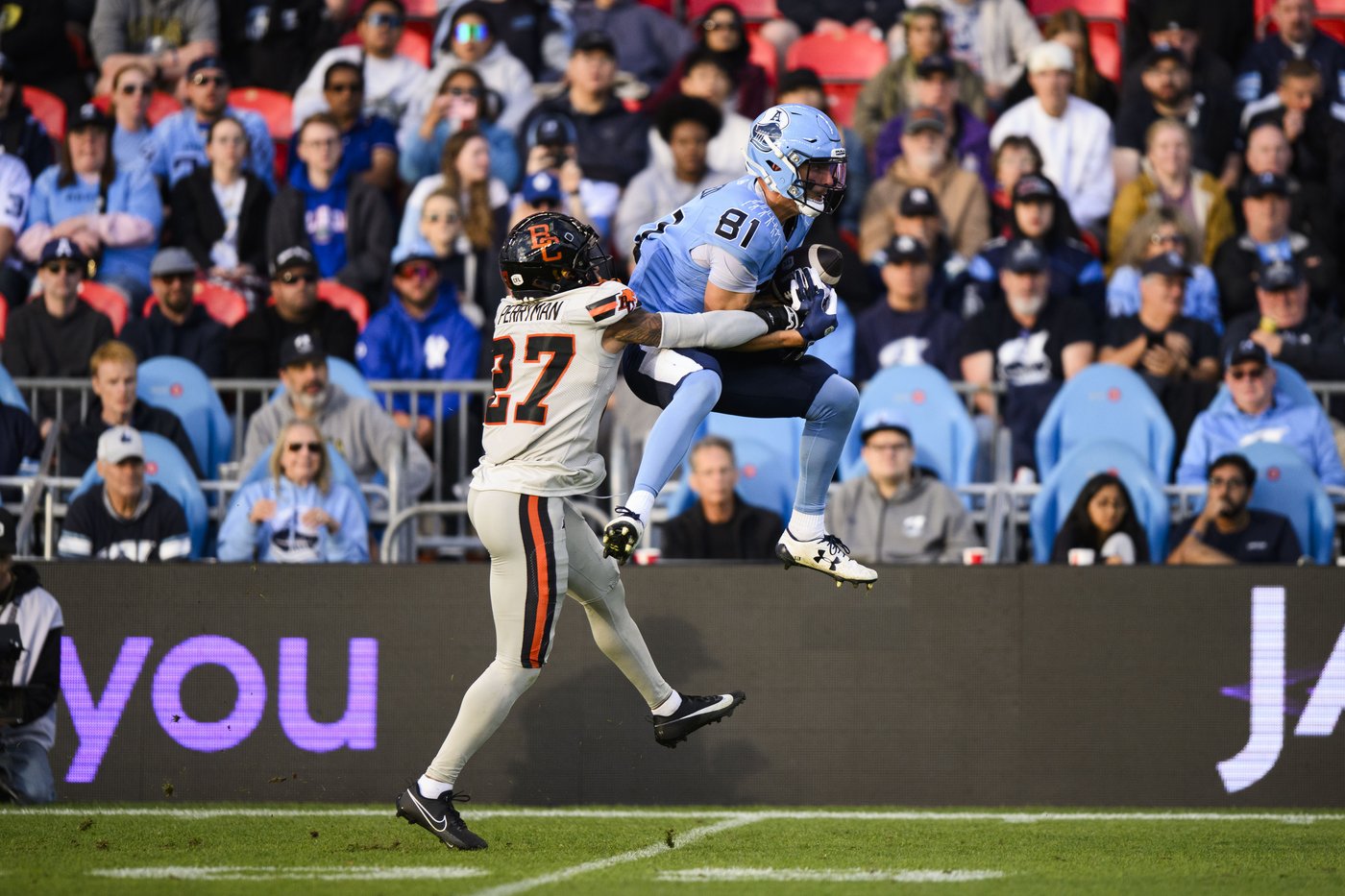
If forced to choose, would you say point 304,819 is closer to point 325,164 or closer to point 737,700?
point 737,700

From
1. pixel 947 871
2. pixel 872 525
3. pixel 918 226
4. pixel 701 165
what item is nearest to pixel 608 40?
pixel 701 165

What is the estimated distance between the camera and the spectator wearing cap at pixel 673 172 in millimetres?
13469

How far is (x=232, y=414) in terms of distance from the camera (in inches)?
494

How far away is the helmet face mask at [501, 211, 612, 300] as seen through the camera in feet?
25.0

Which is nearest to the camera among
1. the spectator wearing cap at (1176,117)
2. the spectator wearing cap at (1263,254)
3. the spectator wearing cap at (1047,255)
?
the spectator wearing cap at (1047,255)

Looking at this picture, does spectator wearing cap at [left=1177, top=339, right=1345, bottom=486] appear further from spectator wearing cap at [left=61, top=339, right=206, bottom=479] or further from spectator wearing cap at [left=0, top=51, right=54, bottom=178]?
spectator wearing cap at [left=0, top=51, right=54, bottom=178]

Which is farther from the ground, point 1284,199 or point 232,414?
point 1284,199

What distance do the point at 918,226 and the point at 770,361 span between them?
5.54 m

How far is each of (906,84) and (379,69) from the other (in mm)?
3969

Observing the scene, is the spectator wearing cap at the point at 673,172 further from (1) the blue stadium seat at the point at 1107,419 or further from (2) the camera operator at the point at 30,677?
(2) the camera operator at the point at 30,677

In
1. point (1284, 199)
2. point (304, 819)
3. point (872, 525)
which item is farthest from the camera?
point (1284, 199)

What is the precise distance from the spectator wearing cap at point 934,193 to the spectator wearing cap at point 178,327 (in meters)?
4.38

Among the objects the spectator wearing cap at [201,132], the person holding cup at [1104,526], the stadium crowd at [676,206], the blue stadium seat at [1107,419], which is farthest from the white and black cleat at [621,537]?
the spectator wearing cap at [201,132]

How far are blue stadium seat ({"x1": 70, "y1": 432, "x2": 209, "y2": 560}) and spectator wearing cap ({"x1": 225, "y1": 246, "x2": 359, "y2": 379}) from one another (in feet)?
4.55
